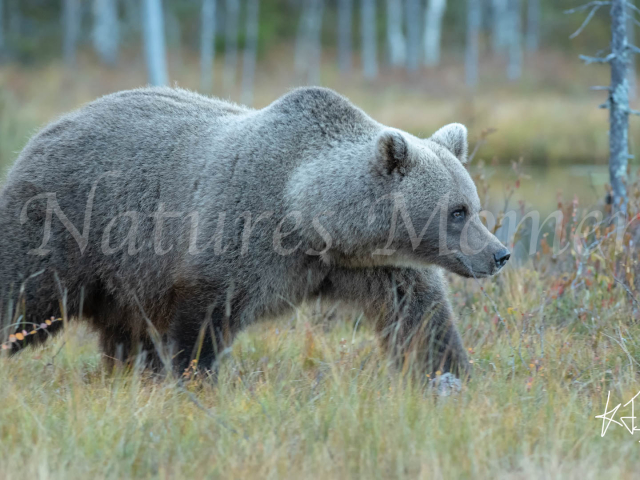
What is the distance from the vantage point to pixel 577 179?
666 inches

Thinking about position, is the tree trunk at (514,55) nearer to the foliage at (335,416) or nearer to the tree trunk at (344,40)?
the tree trunk at (344,40)

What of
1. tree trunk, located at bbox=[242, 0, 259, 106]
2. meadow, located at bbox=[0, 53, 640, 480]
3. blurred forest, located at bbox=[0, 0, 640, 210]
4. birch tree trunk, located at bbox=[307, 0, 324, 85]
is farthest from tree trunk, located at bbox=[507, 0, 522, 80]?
meadow, located at bbox=[0, 53, 640, 480]

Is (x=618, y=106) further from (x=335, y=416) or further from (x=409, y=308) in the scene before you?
(x=335, y=416)

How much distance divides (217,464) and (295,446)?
14.8 inches

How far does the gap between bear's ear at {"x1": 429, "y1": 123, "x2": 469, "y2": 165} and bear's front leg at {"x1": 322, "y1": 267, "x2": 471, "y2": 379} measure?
0.83 m

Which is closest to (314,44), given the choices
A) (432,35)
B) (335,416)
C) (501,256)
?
(432,35)

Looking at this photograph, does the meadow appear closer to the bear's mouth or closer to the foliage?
the foliage

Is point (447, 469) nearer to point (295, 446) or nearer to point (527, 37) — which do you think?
point (295, 446)

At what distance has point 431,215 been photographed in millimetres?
4543

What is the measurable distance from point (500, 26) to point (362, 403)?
1636 inches

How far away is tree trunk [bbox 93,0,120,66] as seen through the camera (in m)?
36.8

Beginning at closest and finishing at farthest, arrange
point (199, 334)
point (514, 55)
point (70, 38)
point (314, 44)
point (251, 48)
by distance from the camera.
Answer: point (199, 334)
point (70, 38)
point (514, 55)
point (251, 48)
point (314, 44)

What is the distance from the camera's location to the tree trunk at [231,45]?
37.6 meters

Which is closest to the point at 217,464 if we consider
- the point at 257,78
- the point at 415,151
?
the point at 415,151
